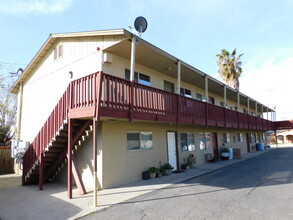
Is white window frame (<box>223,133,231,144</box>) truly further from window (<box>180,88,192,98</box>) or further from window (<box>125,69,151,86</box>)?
window (<box>125,69,151,86</box>)

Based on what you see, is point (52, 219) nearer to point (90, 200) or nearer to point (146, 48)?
point (90, 200)

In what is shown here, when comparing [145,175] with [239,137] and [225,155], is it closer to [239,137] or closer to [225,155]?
[225,155]

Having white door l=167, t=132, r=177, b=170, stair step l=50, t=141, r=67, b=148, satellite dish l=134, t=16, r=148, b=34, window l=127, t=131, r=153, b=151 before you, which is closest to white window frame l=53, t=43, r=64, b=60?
satellite dish l=134, t=16, r=148, b=34

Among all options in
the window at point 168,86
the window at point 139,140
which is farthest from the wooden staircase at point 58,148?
the window at point 168,86

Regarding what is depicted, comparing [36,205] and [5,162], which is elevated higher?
[5,162]

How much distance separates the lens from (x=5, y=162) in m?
13.5

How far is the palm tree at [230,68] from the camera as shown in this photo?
931 inches

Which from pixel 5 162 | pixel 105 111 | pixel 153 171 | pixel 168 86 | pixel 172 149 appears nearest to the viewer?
pixel 105 111

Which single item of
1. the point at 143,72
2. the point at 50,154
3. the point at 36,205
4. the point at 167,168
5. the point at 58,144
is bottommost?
the point at 36,205

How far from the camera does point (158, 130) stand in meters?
10.4

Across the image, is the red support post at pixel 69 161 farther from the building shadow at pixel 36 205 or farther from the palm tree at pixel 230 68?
the palm tree at pixel 230 68

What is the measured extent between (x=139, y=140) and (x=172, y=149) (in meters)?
2.80

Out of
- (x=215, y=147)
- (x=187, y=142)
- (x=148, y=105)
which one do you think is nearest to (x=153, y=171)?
(x=148, y=105)

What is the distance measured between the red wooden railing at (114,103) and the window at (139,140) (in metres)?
1.54
